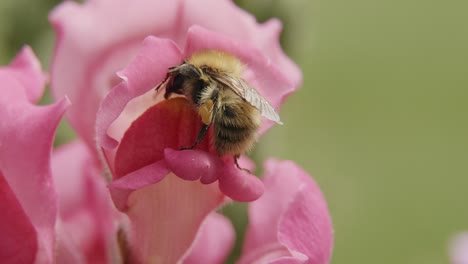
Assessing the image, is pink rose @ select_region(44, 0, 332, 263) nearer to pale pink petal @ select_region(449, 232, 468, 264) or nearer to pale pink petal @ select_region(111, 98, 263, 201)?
pale pink petal @ select_region(111, 98, 263, 201)

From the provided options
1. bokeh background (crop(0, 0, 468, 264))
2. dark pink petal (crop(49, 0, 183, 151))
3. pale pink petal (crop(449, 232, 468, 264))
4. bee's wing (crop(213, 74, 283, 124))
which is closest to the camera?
bee's wing (crop(213, 74, 283, 124))

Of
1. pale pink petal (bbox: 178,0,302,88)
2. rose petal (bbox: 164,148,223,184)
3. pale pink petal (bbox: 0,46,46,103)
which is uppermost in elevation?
pale pink petal (bbox: 178,0,302,88)

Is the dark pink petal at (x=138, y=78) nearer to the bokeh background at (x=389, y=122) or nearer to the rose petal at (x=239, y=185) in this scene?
the rose petal at (x=239, y=185)

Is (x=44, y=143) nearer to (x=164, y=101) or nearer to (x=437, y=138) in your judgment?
(x=164, y=101)

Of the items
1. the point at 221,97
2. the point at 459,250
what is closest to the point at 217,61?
the point at 221,97

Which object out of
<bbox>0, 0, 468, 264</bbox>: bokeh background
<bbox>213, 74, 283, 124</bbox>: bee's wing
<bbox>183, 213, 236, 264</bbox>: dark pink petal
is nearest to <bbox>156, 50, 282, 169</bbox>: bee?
<bbox>213, 74, 283, 124</bbox>: bee's wing

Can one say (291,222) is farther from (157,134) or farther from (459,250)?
(459,250)

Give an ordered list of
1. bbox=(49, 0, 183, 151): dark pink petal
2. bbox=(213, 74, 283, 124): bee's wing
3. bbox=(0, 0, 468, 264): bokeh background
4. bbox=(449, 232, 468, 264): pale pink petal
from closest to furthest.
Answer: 1. bbox=(213, 74, 283, 124): bee's wing
2. bbox=(49, 0, 183, 151): dark pink petal
3. bbox=(449, 232, 468, 264): pale pink petal
4. bbox=(0, 0, 468, 264): bokeh background
